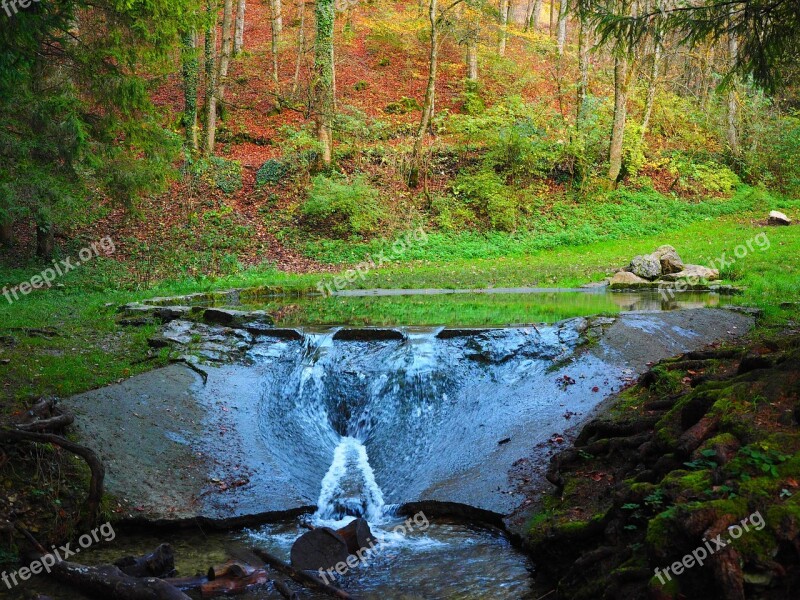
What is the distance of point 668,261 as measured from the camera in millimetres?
15898

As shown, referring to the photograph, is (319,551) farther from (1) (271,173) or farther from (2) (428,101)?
(2) (428,101)

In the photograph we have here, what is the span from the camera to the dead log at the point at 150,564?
506 centimetres

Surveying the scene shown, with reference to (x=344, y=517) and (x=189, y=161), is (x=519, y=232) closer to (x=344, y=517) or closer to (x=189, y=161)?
(x=189, y=161)

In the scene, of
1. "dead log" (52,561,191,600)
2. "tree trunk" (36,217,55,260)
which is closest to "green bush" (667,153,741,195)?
"tree trunk" (36,217,55,260)

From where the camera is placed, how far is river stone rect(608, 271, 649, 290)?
15266mm

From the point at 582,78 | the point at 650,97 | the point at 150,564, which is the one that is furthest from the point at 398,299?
the point at 650,97

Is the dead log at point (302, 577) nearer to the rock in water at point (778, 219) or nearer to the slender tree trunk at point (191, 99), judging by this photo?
the slender tree trunk at point (191, 99)

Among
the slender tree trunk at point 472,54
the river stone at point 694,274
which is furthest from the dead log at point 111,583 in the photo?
the slender tree trunk at point 472,54

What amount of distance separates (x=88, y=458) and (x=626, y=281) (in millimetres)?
12787

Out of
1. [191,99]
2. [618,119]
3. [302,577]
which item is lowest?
[302,577]

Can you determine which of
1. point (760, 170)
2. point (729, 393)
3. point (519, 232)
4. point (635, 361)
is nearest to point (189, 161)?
point (519, 232)

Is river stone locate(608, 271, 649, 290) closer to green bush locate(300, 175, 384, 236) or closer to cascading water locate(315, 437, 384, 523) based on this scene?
green bush locate(300, 175, 384, 236)

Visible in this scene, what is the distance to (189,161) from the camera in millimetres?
22391

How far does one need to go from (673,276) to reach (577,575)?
1208 centimetres
